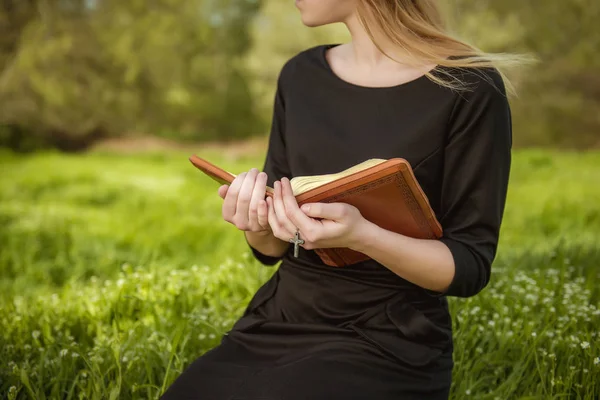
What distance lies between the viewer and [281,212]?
1552 millimetres

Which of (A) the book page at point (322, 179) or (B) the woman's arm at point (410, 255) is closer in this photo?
(A) the book page at point (322, 179)

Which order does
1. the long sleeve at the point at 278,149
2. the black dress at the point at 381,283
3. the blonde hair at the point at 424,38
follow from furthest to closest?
the long sleeve at the point at 278,149 < the blonde hair at the point at 424,38 < the black dress at the point at 381,283

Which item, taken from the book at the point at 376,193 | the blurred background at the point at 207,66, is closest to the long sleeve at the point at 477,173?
the book at the point at 376,193

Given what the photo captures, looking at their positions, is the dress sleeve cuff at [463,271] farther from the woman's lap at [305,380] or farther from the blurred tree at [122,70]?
the blurred tree at [122,70]

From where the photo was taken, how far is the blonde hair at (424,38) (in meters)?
1.93

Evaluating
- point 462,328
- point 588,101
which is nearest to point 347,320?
point 462,328

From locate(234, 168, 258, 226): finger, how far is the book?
0.13 feet

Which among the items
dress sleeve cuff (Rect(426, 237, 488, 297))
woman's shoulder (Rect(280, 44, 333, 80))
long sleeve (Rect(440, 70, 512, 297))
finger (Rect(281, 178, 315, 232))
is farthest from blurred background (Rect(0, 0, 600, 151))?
finger (Rect(281, 178, 315, 232))

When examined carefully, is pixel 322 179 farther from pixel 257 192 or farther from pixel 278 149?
pixel 278 149

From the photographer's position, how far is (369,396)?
164 cm

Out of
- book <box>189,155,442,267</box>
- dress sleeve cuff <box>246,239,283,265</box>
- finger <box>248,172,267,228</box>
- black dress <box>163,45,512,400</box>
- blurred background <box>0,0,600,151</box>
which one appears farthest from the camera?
blurred background <box>0,0,600,151</box>

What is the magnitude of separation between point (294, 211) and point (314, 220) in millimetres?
52

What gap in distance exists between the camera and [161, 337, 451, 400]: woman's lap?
1.63 metres

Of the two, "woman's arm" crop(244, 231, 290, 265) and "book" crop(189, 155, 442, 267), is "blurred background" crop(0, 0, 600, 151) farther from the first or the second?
"book" crop(189, 155, 442, 267)
